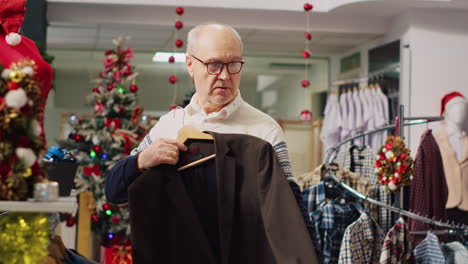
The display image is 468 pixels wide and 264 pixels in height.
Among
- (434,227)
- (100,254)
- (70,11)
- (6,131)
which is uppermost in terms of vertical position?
(70,11)

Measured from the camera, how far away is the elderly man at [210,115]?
213 centimetres

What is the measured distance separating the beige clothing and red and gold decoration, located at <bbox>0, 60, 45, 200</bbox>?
5289 mm

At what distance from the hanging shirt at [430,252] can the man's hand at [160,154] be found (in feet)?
7.25

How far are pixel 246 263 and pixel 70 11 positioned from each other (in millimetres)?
5836

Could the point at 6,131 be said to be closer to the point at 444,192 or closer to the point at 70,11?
the point at 444,192

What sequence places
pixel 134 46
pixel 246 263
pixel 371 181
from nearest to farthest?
1. pixel 246 263
2. pixel 371 181
3. pixel 134 46

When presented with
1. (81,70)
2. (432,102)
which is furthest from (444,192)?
(81,70)

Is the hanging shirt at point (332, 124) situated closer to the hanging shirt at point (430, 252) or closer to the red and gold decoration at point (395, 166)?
the red and gold decoration at point (395, 166)

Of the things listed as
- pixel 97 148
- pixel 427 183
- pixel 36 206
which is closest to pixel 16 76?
pixel 36 206

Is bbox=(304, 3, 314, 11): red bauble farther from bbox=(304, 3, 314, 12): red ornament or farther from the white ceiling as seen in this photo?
the white ceiling

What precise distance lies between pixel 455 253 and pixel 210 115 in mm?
2241

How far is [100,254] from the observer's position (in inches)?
283

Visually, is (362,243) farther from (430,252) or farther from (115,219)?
(115,219)

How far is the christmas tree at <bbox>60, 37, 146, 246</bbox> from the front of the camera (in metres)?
6.71
